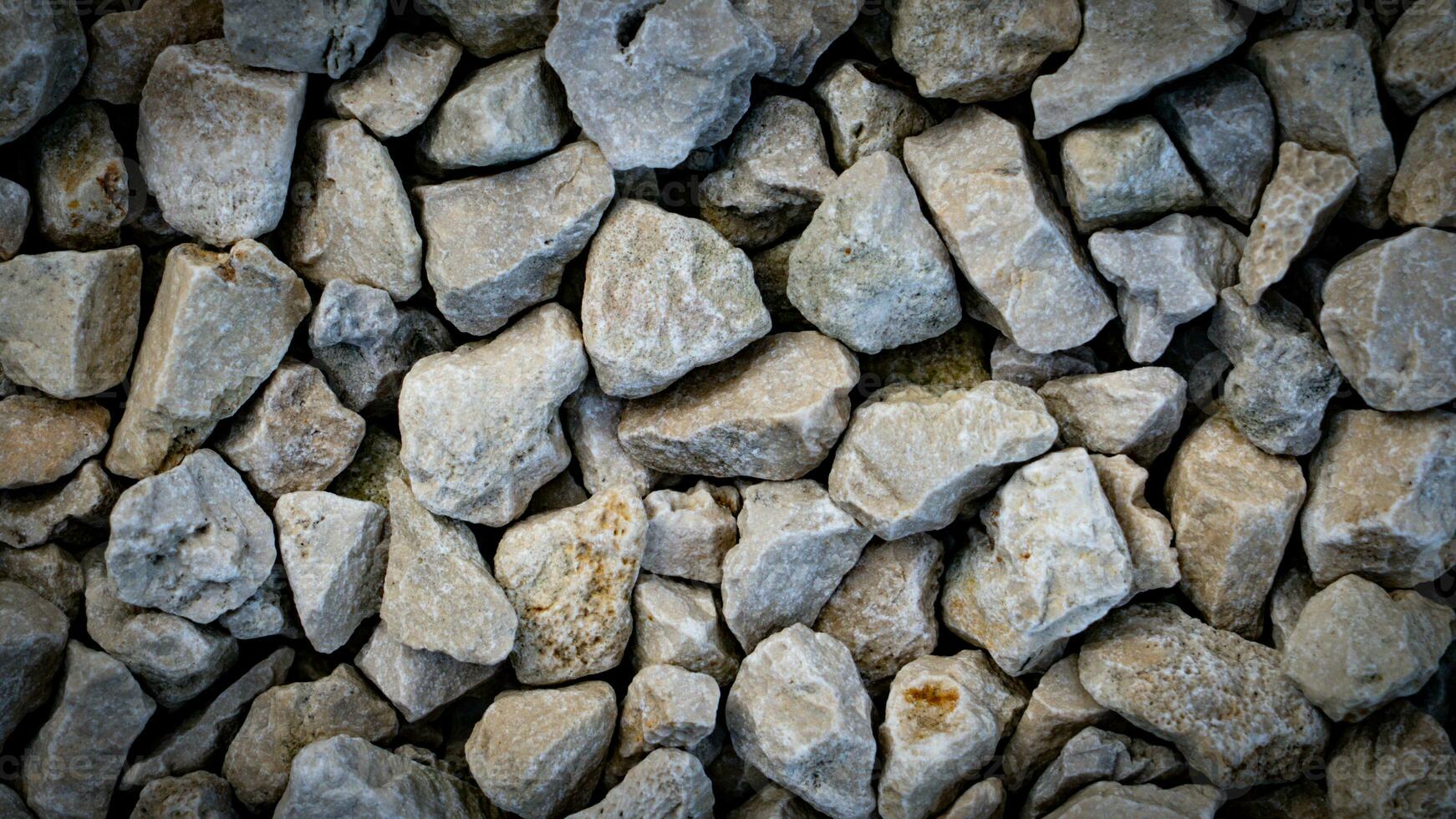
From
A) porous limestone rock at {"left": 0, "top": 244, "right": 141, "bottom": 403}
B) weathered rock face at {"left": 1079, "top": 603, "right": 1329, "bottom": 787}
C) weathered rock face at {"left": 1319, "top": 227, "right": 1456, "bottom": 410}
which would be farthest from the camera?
porous limestone rock at {"left": 0, "top": 244, "right": 141, "bottom": 403}

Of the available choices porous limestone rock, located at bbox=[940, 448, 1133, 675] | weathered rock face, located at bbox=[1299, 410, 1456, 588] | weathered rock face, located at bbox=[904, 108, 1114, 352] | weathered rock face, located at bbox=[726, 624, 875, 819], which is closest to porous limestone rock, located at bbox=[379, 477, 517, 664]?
weathered rock face, located at bbox=[726, 624, 875, 819]

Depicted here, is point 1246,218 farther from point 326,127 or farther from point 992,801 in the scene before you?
point 326,127

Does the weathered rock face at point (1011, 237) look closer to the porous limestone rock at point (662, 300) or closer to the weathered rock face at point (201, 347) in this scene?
the porous limestone rock at point (662, 300)

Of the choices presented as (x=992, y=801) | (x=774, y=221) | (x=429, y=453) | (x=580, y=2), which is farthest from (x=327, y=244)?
(x=992, y=801)

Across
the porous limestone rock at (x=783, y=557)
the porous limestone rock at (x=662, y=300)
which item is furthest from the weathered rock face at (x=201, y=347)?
the porous limestone rock at (x=783, y=557)

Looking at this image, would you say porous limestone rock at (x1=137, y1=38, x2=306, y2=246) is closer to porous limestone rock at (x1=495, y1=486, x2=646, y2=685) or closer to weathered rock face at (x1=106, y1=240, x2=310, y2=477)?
weathered rock face at (x1=106, y1=240, x2=310, y2=477)

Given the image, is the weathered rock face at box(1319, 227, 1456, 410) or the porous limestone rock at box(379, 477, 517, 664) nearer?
the weathered rock face at box(1319, 227, 1456, 410)
